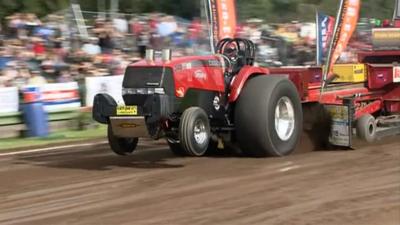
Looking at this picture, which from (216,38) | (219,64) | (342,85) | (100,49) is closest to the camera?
(219,64)

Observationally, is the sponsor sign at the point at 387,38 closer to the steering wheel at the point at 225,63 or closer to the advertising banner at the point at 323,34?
the advertising banner at the point at 323,34

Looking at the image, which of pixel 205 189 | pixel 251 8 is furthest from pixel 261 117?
pixel 251 8

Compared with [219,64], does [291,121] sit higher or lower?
lower

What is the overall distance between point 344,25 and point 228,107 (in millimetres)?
3844

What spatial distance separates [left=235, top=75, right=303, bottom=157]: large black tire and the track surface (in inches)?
6.4

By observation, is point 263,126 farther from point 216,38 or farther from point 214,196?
point 216,38

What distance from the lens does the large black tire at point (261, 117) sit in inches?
340

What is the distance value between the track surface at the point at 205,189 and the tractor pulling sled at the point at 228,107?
306 mm

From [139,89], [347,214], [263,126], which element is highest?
[139,89]

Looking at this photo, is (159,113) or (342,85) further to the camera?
(342,85)

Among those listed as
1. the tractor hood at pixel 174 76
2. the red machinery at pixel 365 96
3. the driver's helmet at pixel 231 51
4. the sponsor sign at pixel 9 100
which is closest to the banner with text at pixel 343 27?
the red machinery at pixel 365 96

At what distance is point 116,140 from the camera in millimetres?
8727

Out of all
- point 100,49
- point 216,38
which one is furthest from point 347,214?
point 100,49

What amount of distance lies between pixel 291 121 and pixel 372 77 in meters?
2.45
